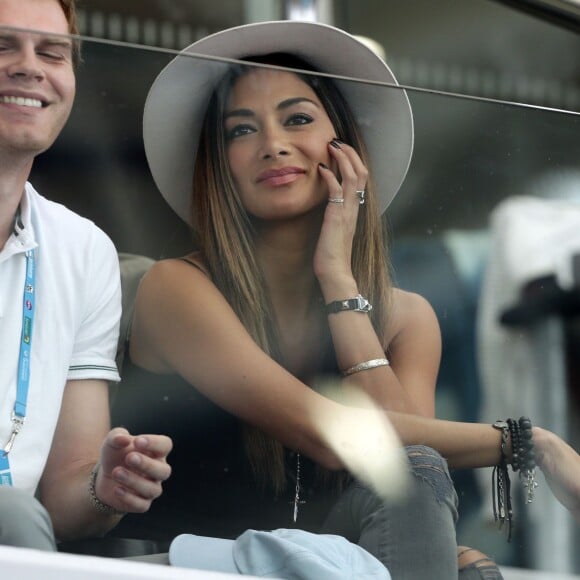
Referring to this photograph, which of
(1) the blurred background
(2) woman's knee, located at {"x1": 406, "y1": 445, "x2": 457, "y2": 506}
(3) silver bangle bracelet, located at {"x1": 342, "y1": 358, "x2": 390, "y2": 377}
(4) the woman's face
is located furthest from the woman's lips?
(2) woman's knee, located at {"x1": 406, "y1": 445, "x2": 457, "y2": 506}

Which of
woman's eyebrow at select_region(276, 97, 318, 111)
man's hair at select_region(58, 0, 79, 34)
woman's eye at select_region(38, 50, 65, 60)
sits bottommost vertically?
woman's eyebrow at select_region(276, 97, 318, 111)

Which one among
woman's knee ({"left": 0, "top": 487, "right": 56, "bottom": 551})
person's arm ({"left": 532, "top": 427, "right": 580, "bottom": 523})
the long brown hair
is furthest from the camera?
person's arm ({"left": 532, "top": 427, "right": 580, "bottom": 523})

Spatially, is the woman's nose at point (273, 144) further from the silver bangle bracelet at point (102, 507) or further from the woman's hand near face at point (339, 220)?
the silver bangle bracelet at point (102, 507)

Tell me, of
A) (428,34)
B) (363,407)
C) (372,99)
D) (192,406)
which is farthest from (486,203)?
(428,34)

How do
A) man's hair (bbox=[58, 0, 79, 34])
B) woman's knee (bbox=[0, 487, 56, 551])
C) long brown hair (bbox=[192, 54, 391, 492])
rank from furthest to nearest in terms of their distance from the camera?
man's hair (bbox=[58, 0, 79, 34]) < long brown hair (bbox=[192, 54, 391, 492]) < woman's knee (bbox=[0, 487, 56, 551])

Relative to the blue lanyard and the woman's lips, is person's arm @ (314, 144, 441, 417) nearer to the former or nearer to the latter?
the woman's lips

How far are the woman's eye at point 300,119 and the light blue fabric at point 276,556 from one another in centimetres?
45

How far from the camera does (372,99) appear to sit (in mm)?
1360

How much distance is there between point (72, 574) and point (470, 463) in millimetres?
474

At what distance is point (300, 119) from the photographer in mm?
1324

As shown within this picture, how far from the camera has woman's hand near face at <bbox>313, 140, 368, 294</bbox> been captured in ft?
4.33

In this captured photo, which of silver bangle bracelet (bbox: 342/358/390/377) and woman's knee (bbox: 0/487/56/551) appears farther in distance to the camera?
silver bangle bracelet (bbox: 342/358/390/377)

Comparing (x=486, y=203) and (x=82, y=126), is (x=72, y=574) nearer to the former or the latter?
(x=82, y=126)

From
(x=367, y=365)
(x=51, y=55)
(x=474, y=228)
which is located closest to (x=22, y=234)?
(x=51, y=55)
